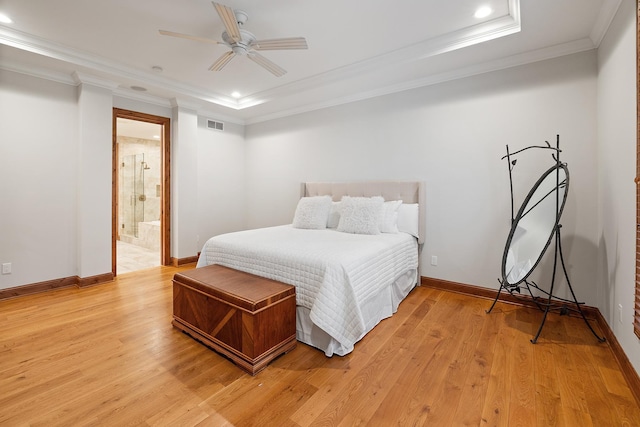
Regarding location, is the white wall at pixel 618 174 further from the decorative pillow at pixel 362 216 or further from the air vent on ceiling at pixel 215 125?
the air vent on ceiling at pixel 215 125

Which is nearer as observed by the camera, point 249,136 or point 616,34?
point 616,34

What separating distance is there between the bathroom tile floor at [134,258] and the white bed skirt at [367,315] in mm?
3353

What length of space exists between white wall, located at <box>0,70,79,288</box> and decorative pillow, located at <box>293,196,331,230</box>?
2.84 metres

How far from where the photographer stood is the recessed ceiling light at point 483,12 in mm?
2357

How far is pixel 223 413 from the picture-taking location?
1.52 meters

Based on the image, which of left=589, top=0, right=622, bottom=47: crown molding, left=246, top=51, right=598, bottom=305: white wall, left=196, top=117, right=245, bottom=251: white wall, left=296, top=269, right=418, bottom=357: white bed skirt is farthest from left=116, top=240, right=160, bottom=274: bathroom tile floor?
left=589, top=0, right=622, bottom=47: crown molding

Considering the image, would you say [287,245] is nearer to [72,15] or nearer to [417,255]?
[417,255]

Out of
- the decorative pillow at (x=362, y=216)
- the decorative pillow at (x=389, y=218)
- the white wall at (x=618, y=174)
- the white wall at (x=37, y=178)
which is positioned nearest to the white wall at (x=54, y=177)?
the white wall at (x=37, y=178)

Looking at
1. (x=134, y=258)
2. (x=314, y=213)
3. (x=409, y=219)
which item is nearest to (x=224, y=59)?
(x=314, y=213)

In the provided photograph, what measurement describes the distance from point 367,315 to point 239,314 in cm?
107

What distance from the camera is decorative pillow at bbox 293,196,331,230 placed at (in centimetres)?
366

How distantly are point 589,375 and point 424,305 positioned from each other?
133cm

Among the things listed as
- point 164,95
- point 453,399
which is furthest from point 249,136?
point 453,399

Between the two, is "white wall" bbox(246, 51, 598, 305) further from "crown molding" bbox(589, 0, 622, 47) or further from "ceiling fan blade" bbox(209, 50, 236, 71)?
"ceiling fan blade" bbox(209, 50, 236, 71)
